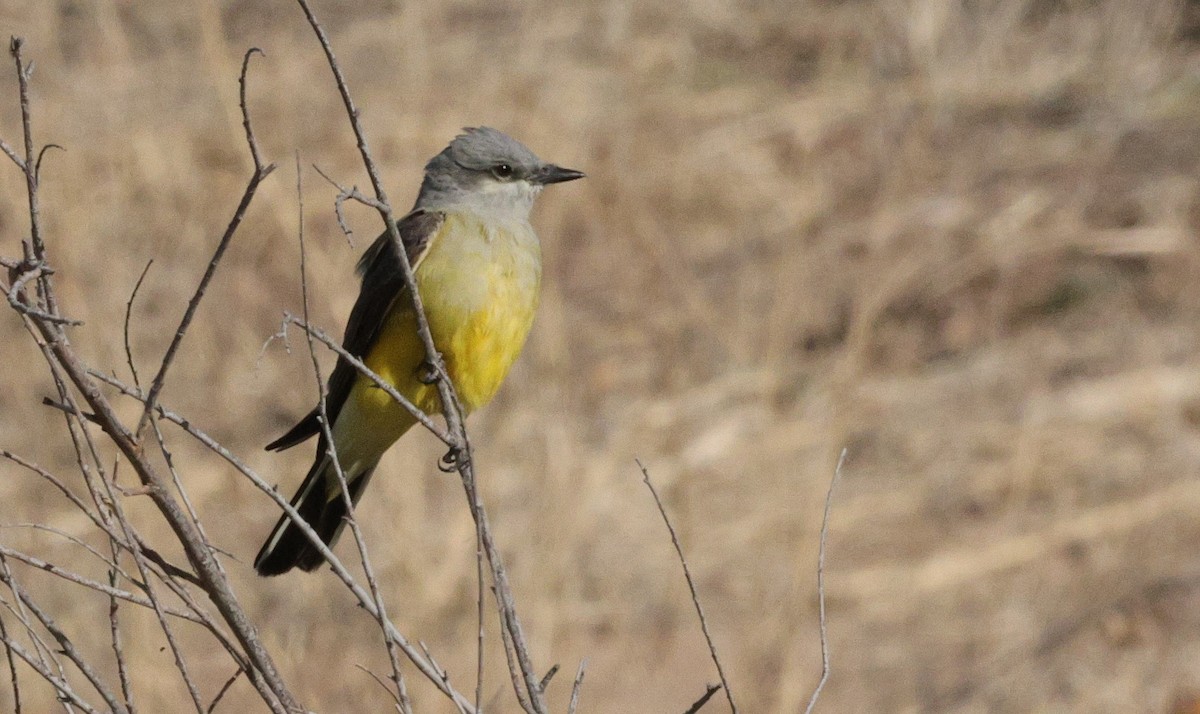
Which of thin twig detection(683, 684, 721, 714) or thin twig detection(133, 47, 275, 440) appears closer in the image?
thin twig detection(133, 47, 275, 440)

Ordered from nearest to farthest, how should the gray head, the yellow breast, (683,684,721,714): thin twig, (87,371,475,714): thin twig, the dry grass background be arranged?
(87,371,475,714): thin twig
(683,684,721,714): thin twig
the yellow breast
the gray head
the dry grass background

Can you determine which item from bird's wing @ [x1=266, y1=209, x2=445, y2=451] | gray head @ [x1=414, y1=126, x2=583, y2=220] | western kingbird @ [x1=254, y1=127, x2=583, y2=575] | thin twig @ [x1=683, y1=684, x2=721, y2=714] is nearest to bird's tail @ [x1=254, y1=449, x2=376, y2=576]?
western kingbird @ [x1=254, y1=127, x2=583, y2=575]

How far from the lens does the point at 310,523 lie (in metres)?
4.18

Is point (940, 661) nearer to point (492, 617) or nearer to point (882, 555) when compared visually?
point (882, 555)

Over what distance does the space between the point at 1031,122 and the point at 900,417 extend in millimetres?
3099

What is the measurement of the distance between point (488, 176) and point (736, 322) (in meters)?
5.29

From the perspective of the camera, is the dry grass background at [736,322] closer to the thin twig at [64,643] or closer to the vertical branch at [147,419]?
the vertical branch at [147,419]

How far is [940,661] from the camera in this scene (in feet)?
25.2

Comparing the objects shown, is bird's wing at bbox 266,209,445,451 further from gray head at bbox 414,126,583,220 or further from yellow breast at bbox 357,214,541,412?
gray head at bbox 414,126,583,220

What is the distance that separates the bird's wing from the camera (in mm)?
3869

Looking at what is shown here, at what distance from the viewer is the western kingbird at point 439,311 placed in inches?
150

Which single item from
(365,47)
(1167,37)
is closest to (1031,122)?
(1167,37)

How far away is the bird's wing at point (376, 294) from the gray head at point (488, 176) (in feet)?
0.54

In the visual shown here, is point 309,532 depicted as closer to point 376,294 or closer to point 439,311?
point 439,311
